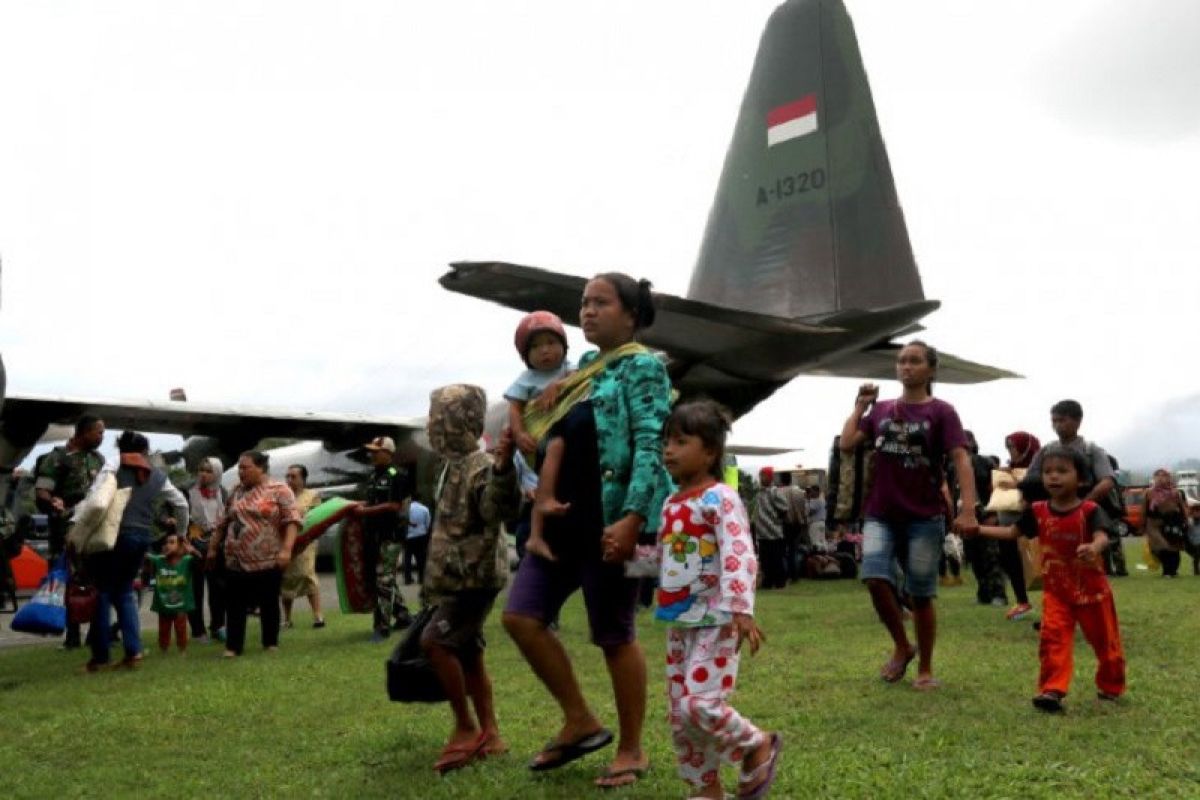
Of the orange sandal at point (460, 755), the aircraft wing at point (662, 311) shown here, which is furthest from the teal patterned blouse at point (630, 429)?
the aircraft wing at point (662, 311)

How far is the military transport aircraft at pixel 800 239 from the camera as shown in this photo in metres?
11.9

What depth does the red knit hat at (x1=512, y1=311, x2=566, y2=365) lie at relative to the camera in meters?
3.99

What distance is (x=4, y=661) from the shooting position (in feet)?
26.2

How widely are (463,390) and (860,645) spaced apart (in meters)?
3.77

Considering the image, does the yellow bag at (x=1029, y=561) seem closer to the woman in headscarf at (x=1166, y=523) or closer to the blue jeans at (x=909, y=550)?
the blue jeans at (x=909, y=550)

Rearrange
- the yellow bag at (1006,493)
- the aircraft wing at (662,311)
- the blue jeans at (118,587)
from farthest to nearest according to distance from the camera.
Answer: the aircraft wing at (662,311) → the yellow bag at (1006,493) → the blue jeans at (118,587)

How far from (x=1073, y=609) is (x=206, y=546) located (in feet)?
26.1

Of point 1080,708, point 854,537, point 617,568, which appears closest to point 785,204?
point 854,537

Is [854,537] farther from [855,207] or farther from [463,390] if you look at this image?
[463,390]

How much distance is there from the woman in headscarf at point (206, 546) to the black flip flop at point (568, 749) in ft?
18.4

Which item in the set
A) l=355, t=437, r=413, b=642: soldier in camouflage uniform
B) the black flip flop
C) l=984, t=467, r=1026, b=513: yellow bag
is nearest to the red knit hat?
the black flip flop

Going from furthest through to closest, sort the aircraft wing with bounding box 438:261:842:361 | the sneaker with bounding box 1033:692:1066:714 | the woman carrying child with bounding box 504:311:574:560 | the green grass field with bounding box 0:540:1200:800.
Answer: the aircraft wing with bounding box 438:261:842:361 < the sneaker with bounding box 1033:692:1066:714 < the woman carrying child with bounding box 504:311:574:560 < the green grass field with bounding box 0:540:1200:800

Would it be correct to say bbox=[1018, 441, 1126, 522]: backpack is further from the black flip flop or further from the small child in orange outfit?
the black flip flop

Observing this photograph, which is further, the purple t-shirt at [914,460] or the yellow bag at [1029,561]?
the yellow bag at [1029,561]
